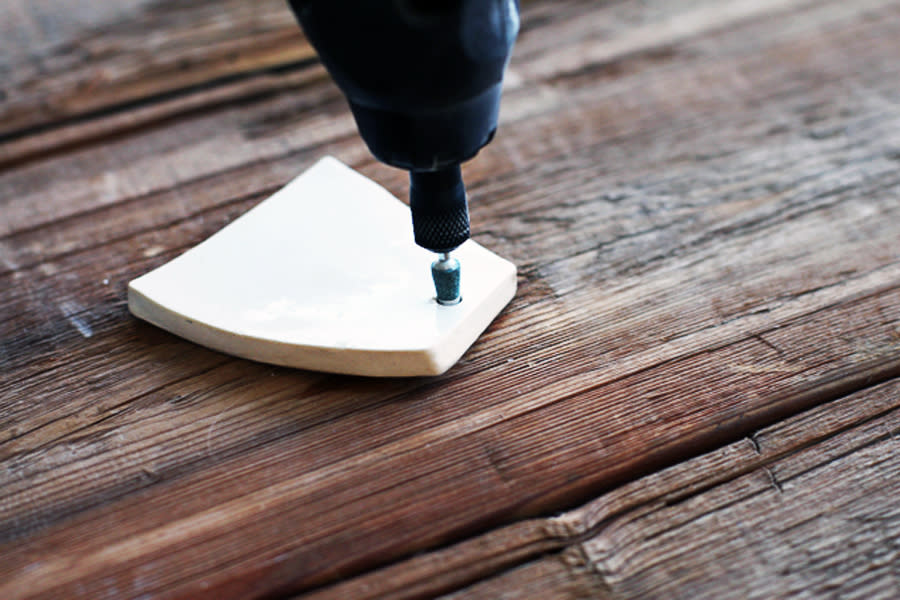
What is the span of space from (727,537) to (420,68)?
0.36 meters

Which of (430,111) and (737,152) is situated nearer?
(430,111)

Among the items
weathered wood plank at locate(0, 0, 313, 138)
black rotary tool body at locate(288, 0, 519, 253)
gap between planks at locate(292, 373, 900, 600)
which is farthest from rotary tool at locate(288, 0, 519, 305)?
weathered wood plank at locate(0, 0, 313, 138)

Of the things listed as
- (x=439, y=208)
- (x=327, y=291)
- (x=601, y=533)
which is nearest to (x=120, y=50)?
(x=327, y=291)

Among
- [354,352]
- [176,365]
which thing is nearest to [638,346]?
[354,352]

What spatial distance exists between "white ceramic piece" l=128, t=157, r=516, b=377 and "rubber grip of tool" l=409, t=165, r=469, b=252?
84mm

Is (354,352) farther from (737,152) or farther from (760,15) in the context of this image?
(760,15)

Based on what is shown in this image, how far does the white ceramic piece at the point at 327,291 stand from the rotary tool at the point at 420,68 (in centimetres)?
13

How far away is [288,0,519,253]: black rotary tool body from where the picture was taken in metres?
0.45

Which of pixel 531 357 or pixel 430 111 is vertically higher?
pixel 430 111

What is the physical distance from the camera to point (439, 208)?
0.57m

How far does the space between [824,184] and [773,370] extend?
10.9 inches

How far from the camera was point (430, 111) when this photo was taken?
50cm

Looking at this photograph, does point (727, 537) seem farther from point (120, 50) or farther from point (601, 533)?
point (120, 50)

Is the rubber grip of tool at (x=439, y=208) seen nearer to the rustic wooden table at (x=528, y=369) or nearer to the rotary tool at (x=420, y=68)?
the rotary tool at (x=420, y=68)
